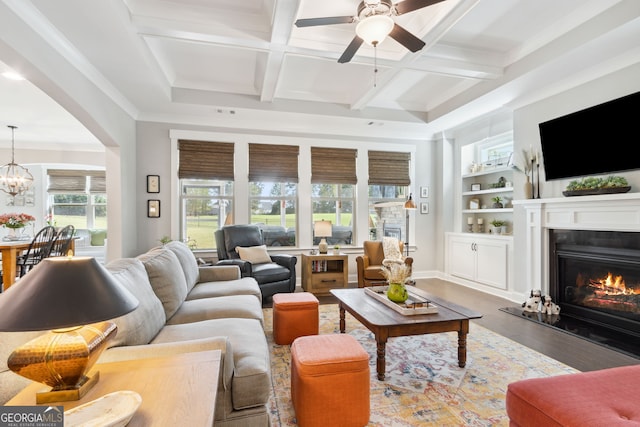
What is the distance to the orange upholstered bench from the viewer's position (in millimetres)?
1240

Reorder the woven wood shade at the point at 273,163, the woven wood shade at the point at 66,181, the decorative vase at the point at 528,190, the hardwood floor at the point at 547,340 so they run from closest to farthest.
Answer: the hardwood floor at the point at 547,340
the decorative vase at the point at 528,190
the woven wood shade at the point at 273,163
the woven wood shade at the point at 66,181

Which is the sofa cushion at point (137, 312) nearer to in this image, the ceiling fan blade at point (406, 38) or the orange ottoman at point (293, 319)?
the orange ottoman at point (293, 319)

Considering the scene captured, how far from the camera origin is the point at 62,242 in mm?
4691

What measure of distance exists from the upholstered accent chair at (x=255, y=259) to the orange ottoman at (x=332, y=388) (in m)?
2.47

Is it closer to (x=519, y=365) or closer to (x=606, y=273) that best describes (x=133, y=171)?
(x=519, y=365)

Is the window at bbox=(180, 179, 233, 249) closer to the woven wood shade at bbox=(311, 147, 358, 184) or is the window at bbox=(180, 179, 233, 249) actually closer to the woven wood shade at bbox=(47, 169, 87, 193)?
the woven wood shade at bbox=(311, 147, 358, 184)

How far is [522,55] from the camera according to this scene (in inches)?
144

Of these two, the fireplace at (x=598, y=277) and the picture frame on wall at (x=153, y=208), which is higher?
the picture frame on wall at (x=153, y=208)

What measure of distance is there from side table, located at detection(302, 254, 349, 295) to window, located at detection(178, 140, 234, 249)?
1.58m

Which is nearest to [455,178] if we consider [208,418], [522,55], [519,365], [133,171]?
[522,55]

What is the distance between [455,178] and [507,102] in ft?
6.05

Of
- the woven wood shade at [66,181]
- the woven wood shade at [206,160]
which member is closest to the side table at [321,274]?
the woven wood shade at [206,160]

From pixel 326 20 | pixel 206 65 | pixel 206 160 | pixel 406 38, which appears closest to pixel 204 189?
pixel 206 160

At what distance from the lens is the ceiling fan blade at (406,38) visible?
2.47m
